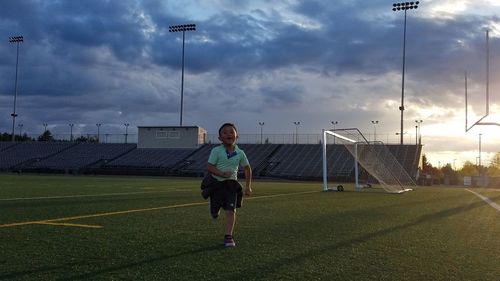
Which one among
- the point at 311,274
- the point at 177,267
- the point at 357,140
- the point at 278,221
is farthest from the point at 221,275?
the point at 357,140

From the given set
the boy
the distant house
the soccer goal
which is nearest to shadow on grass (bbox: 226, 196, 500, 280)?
the boy

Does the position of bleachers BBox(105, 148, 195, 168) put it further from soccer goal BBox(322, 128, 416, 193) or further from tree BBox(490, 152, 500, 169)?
tree BBox(490, 152, 500, 169)

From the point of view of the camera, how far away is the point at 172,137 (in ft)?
211

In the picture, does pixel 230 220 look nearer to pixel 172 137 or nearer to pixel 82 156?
pixel 172 137

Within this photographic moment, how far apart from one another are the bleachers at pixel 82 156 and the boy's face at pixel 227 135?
5877 cm

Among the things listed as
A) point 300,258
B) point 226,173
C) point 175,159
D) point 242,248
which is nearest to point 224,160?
point 226,173

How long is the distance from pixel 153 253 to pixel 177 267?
2.45ft

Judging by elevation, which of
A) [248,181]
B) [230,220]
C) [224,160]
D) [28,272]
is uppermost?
[224,160]

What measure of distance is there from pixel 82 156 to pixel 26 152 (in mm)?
9880

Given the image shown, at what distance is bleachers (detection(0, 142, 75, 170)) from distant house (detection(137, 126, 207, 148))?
13772 millimetres

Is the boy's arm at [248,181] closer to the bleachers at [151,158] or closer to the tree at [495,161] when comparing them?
the bleachers at [151,158]

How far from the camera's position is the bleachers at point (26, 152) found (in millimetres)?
65688

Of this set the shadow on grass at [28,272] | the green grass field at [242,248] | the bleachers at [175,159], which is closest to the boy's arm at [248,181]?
the green grass field at [242,248]

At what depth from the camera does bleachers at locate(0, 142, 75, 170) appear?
65.7 metres
